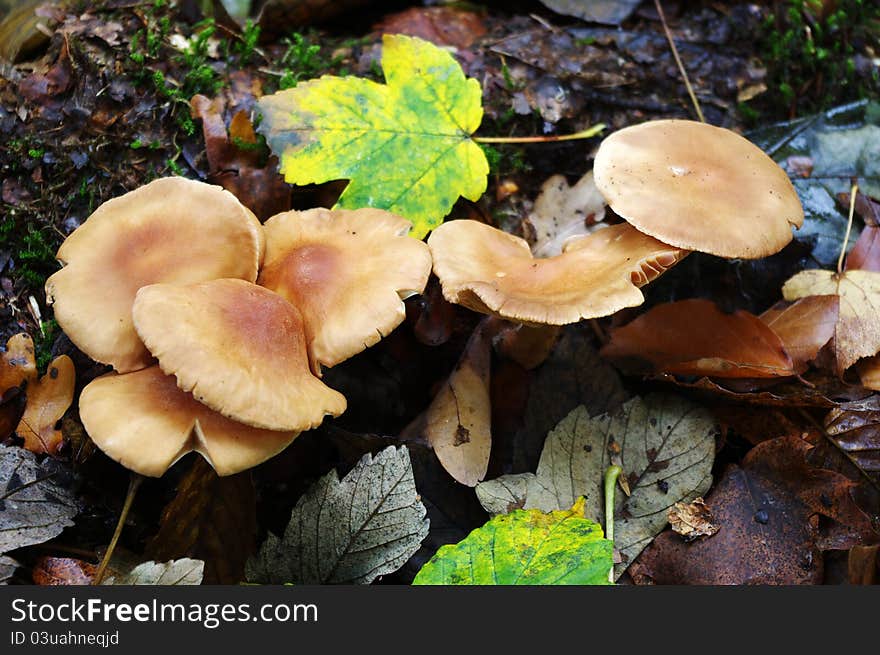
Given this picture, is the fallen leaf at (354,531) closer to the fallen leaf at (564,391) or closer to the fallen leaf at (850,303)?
the fallen leaf at (564,391)

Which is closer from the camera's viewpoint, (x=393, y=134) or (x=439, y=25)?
(x=393, y=134)

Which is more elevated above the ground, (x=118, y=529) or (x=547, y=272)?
(x=547, y=272)

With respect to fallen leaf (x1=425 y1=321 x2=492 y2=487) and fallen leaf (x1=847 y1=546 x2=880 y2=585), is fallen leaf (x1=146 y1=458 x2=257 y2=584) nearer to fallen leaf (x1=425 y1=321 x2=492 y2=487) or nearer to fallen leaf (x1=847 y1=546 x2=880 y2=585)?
fallen leaf (x1=425 y1=321 x2=492 y2=487)

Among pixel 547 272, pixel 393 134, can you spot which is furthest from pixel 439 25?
pixel 547 272

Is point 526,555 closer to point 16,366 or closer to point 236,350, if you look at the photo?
point 236,350

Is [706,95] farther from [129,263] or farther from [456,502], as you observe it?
[129,263]

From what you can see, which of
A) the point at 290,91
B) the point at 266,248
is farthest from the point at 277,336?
the point at 290,91

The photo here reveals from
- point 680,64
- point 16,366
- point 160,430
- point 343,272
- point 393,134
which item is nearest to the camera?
point 160,430

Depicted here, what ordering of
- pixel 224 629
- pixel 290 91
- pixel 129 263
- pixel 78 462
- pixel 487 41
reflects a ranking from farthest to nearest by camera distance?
pixel 487 41, pixel 290 91, pixel 78 462, pixel 129 263, pixel 224 629

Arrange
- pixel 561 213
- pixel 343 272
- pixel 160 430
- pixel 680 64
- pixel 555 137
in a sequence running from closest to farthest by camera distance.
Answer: pixel 160 430 → pixel 343 272 → pixel 561 213 → pixel 555 137 → pixel 680 64
